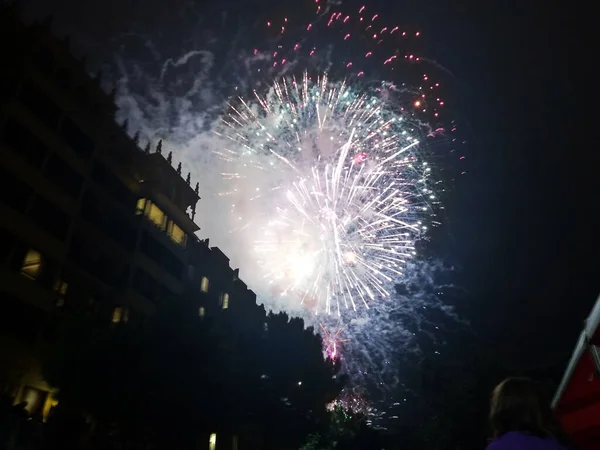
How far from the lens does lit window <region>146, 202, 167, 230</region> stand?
31.2 m

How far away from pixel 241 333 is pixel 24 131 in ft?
44.0

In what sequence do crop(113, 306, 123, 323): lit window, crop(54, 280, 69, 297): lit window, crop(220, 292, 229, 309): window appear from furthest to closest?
crop(220, 292, 229, 309): window < crop(113, 306, 123, 323): lit window < crop(54, 280, 69, 297): lit window

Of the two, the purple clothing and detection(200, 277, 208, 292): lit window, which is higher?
detection(200, 277, 208, 292): lit window

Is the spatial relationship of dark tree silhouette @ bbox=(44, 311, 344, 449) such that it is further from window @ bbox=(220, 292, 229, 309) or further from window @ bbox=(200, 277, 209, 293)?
window @ bbox=(220, 292, 229, 309)

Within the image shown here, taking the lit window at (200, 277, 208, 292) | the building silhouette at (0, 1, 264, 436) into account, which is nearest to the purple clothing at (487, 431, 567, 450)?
the building silhouette at (0, 1, 264, 436)

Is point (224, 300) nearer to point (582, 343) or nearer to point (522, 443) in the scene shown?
point (582, 343)

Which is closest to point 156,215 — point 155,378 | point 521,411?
point 155,378

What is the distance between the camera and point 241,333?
24.1 metres

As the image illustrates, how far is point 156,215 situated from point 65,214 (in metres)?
8.97

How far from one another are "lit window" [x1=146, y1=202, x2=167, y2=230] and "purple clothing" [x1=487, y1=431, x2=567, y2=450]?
98.8 feet

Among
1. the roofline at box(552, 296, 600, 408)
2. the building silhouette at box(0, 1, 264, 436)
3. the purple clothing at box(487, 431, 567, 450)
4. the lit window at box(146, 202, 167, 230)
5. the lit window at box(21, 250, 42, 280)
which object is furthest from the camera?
the lit window at box(146, 202, 167, 230)

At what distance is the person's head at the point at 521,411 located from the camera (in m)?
3.00

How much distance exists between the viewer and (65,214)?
2333cm

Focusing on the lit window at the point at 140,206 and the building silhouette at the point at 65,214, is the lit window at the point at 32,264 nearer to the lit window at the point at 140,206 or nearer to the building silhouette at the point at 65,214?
the building silhouette at the point at 65,214
